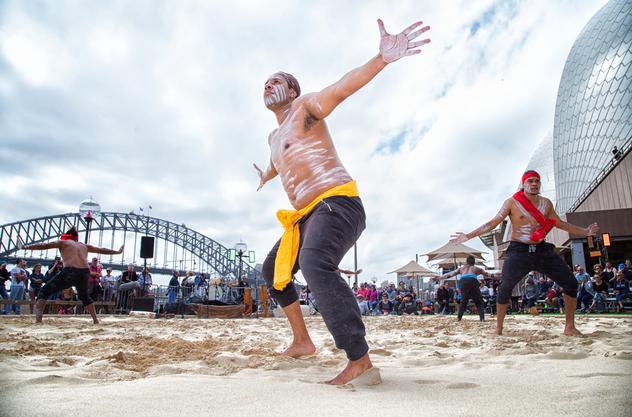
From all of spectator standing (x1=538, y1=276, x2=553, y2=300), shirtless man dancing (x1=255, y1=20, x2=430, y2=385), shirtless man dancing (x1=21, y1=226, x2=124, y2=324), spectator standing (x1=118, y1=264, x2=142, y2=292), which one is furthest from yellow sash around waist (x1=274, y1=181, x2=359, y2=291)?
spectator standing (x1=538, y1=276, x2=553, y2=300)

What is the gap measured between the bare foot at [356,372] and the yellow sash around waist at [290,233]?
0.65 metres

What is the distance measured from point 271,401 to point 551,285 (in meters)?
15.9

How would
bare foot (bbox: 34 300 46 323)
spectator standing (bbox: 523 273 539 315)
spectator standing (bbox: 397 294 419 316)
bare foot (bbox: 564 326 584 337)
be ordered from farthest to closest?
spectator standing (bbox: 397 294 419 316)
spectator standing (bbox: 523 273 539 315)
bare foot (bbox: 34 300 46 323)
bare foot (bbox: 564 326 584 337)

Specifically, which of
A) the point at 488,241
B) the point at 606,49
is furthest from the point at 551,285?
the point at 488,241

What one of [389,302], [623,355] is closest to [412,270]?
[389,302]

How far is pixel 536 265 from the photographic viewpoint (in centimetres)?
462

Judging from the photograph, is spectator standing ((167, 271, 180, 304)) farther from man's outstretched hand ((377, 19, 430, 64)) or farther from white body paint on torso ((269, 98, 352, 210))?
man's outstretched hand ((377, 19, 430, 64))

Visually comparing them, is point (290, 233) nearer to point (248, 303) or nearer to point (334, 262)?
point (334, 262)

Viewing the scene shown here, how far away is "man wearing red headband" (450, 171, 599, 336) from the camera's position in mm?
4520

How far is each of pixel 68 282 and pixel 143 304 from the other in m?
6.48

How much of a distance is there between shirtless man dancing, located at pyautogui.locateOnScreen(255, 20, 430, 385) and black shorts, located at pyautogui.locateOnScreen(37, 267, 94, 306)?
19.2 ft

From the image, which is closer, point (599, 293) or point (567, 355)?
point (567, 355)

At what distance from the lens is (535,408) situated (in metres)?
1.44

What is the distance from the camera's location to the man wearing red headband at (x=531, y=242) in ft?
14.8
